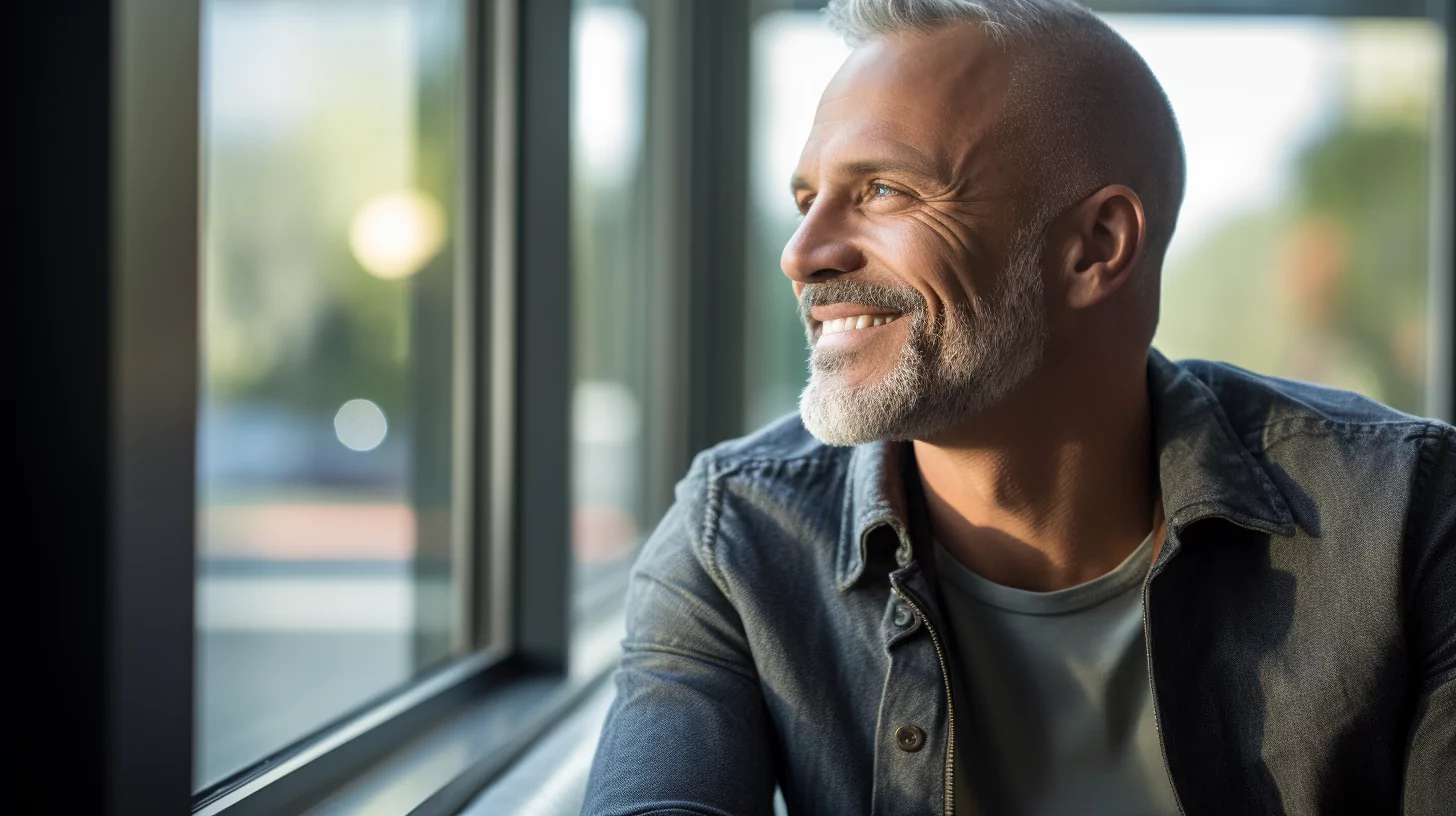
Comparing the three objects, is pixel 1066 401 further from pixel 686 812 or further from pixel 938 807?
pixel 686 812

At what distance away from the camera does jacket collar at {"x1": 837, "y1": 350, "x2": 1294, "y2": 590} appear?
1.31 metres

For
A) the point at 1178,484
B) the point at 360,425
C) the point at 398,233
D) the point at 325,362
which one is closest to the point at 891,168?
the point at 1178,484

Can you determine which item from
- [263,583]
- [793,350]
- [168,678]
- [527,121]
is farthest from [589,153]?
[168,678]

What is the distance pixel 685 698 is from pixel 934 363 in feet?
1.53

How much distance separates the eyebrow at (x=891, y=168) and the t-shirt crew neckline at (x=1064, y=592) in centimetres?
47

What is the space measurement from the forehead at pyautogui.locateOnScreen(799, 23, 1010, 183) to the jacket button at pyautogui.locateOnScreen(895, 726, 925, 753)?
633 millimetres

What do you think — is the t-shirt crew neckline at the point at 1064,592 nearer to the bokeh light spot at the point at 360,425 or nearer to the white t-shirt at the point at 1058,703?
the white t-shirt at the point at 1058,703

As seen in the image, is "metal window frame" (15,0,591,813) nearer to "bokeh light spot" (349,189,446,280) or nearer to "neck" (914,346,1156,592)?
"neck" (914,346,1156,592)

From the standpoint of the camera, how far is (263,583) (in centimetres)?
346

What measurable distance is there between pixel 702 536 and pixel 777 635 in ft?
0.47

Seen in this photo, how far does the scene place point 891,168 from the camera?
1.40m

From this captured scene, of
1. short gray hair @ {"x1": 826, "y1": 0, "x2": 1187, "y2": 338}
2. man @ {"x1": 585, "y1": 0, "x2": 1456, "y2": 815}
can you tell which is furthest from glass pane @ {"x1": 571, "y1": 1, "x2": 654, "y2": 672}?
short gray hair @ {"x1": 826, "y1": 0, "x2": 1187, "y2": 338}

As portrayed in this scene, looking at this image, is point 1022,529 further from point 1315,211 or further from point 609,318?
point 1315,211

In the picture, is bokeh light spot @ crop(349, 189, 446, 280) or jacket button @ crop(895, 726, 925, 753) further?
bokeh light spot @ crop(349, 189, 446, 280)
